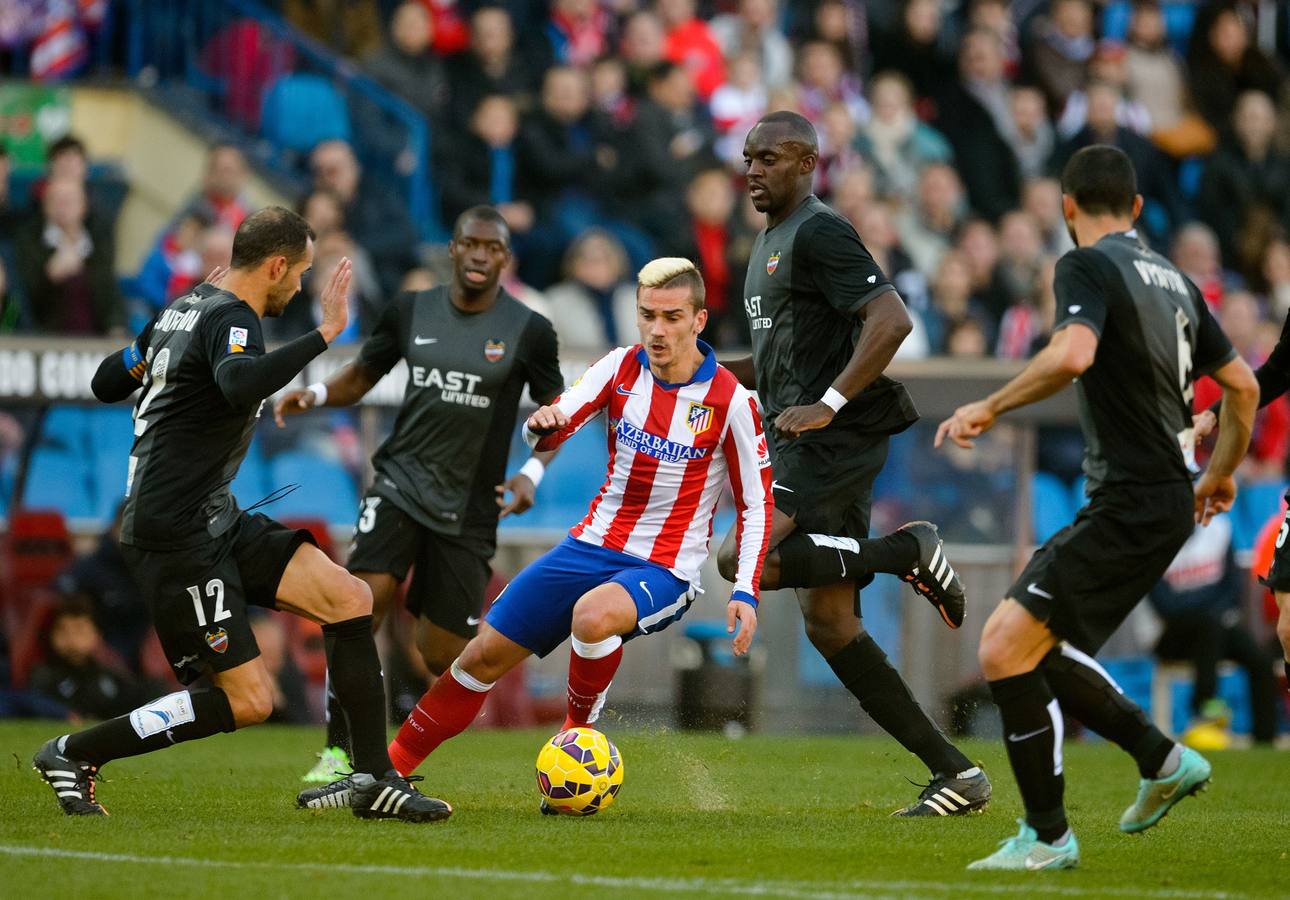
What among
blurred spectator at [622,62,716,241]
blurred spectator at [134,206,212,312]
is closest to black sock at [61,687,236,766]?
blurred spectator at [134,206,212,312]

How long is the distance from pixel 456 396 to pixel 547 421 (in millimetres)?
1881

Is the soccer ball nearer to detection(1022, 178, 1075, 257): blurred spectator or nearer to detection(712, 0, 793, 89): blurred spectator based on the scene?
detection(1022, 178, 1075, 257): blurred spectator

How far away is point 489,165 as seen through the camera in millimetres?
15305

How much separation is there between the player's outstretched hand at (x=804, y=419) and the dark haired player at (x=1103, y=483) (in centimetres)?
121

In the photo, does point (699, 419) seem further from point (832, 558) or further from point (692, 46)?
point (692, 46)

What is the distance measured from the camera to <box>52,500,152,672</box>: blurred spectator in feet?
39.3

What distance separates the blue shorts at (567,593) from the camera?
24.4 feet

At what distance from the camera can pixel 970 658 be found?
12523 mm

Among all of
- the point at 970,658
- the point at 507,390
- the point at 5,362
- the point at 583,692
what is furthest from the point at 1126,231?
the point at 5,362

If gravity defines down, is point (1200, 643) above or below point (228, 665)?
below

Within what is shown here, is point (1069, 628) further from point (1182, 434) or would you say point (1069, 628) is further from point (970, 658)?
point (970, 658)

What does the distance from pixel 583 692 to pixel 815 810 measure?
115 cm

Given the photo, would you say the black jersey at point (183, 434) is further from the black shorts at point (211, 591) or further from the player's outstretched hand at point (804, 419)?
the player's outstretched hand at point (804, 419)

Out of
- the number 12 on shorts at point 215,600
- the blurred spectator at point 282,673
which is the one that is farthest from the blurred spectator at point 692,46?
→ the number 12 on shorts at point 215,600
